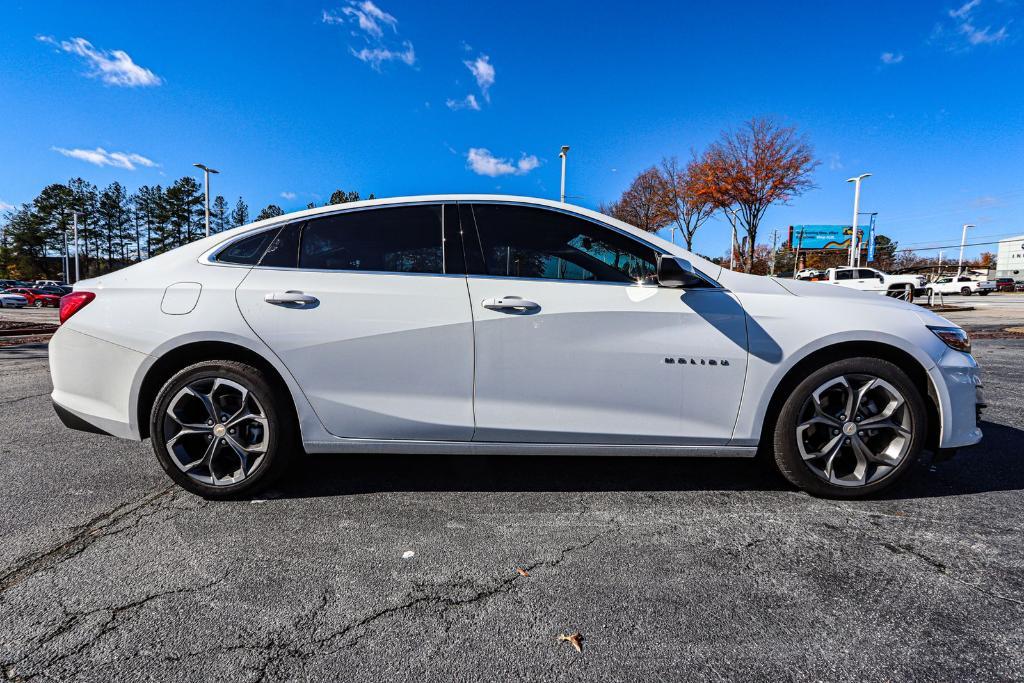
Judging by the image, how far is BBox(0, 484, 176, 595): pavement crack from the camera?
1.95m

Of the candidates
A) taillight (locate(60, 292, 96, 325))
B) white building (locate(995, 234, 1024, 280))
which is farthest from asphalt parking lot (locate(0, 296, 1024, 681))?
white building (locate(995, 234, 1024, 280))

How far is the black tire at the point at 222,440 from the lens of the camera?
2.55 metres

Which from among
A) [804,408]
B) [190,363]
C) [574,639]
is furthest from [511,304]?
[190,363]

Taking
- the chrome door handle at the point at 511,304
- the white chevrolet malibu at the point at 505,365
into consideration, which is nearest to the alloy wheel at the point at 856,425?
the white chevrolet malibu at the point at 505,365

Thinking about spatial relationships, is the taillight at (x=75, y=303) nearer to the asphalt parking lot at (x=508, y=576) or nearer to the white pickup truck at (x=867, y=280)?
the asphalt parking lot at (x=508, y=576)

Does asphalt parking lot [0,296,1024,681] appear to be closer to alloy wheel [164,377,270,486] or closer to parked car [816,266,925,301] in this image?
alloy wheel [164,377,270,486]

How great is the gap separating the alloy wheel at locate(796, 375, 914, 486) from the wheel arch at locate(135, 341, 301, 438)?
8.76 ft

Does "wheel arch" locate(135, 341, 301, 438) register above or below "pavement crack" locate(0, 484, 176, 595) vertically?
above

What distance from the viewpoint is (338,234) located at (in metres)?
2.73

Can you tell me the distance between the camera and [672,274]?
251 cm

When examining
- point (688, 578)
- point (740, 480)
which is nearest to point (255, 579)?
point (688, 578)

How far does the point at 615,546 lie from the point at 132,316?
8.66 feet

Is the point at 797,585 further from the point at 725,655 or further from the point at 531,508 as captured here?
the point at 531,508

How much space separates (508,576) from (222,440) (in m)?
1.65
